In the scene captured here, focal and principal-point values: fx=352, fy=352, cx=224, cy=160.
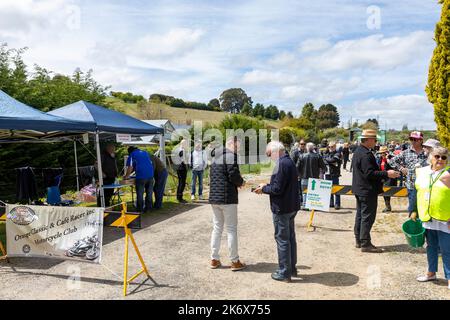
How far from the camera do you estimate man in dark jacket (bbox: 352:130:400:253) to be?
5570 millimetres

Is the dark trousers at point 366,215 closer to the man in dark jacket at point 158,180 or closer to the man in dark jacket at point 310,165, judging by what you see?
the man in dark jacket at point 310,165

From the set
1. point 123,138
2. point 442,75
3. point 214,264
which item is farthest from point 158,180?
point 442,75

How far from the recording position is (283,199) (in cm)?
448

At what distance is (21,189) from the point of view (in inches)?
350

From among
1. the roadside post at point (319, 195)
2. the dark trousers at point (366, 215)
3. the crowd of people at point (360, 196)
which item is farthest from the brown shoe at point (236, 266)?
the roadside post at point (319, 195)

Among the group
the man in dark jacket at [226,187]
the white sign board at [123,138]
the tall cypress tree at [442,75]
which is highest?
the tall cypress tree at [442,75]

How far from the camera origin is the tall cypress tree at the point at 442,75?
1157cm

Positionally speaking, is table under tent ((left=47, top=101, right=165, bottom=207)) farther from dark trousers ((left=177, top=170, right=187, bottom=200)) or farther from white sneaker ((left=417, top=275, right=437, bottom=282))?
white sneaker ((left=417, top=275, right=437, bottom=282))

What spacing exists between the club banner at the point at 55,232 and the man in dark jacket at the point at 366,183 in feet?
13.1

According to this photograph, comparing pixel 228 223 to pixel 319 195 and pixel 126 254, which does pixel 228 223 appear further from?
pixel 319 195

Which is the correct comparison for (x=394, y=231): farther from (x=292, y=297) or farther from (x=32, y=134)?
(x=32, y=134)

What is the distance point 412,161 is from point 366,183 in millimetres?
1357
